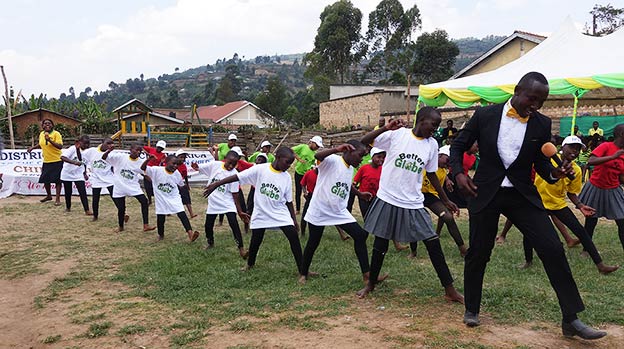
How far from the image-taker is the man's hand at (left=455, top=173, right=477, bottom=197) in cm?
380

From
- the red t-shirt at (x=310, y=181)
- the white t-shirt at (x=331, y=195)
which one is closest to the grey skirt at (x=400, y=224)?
the white t-shirt at (x=331, y=195)

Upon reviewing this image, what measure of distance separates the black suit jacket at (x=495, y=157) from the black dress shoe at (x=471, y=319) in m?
0.85

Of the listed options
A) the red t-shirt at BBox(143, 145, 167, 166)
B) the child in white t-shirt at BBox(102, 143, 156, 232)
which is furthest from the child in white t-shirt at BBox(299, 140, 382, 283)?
the red t-shirt at BBox(143, 145, 167, 166)

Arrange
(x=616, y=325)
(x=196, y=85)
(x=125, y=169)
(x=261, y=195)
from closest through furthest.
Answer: (x=616, y=325)
(x=261, y=195)
(x=125, y=169)
(x=196, y=85)

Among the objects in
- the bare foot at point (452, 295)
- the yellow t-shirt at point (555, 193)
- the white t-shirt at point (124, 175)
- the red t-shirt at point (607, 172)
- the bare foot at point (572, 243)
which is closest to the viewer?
the bare foot at point (452, 295)

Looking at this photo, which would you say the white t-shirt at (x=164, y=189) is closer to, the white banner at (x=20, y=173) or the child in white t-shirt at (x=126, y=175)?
the child in white t-shirt at (x=126, y=175)

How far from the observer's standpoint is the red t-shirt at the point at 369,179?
7434 mm

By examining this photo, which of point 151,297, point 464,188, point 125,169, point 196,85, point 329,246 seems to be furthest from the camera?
point 196,85

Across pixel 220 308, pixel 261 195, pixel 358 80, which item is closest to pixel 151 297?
pixel 220 308

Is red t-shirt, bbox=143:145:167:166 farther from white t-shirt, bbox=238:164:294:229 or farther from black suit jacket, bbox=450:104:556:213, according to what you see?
black suit jacket, bbox=450:104:556:213

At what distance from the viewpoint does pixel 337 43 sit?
47125 millimetres

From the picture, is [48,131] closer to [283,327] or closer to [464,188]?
[283,327]

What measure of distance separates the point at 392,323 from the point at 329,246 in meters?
3.37

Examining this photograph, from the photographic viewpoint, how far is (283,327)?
431cm
